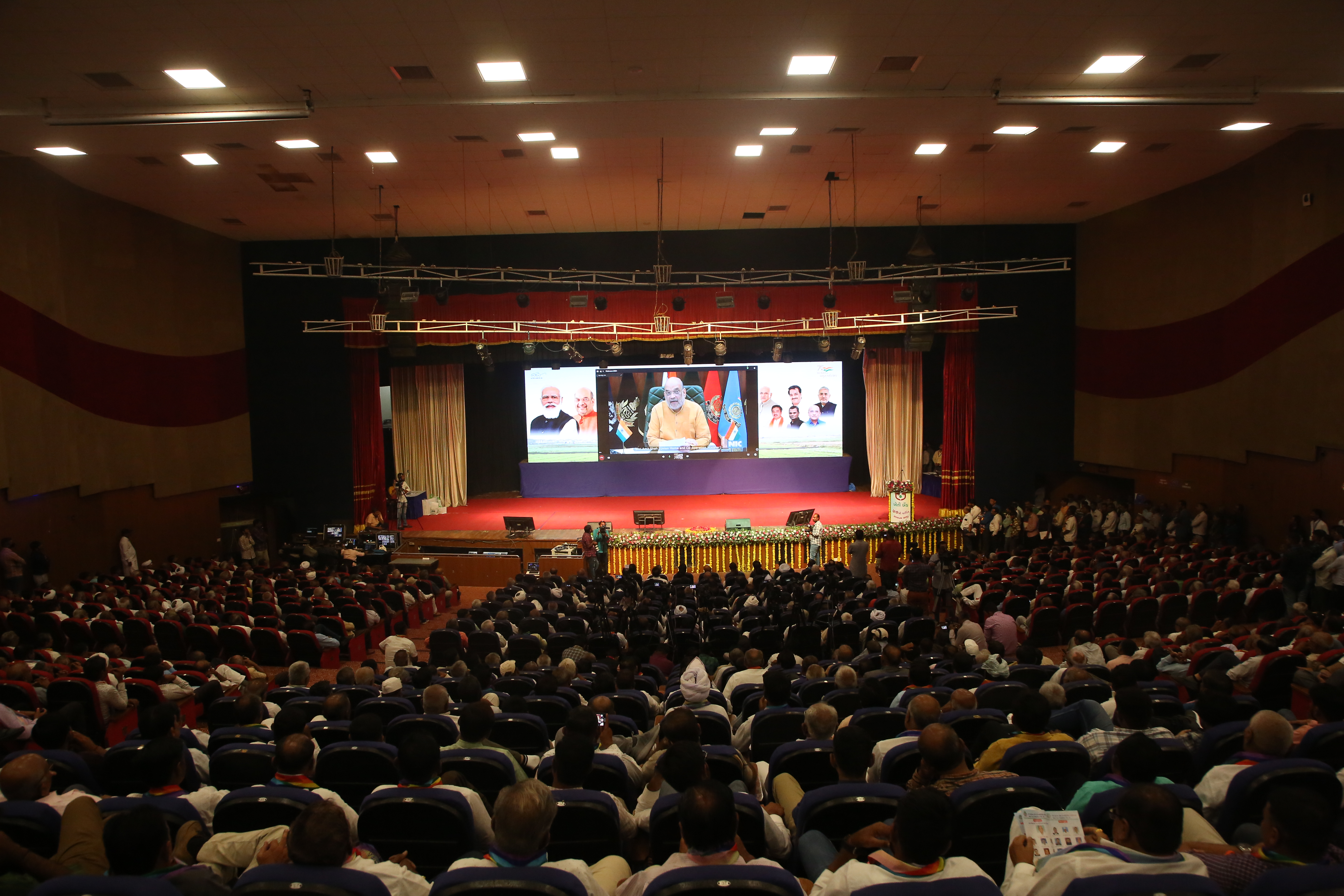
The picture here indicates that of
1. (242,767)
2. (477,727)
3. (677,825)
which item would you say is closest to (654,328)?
(477,727)

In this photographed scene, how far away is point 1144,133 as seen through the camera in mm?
12766

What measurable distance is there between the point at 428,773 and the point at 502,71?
8.06 meters

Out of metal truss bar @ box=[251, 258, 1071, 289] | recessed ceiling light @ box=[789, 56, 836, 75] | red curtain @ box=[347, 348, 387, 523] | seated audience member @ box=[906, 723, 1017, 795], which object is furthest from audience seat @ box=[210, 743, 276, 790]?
red curtain @ box=[347, 348, 387, 523]

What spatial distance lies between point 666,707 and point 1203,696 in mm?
3623

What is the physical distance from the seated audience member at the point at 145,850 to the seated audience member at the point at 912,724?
3.05 metres

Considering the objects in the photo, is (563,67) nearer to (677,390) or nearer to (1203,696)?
(1203,696)

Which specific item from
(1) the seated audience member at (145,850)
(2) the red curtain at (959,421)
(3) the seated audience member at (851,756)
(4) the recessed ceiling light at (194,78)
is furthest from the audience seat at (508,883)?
(2) the red curtain at (959,421)

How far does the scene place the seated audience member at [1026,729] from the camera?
4.41m

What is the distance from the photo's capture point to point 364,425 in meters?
21.3

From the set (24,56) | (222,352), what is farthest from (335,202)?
(24,56)

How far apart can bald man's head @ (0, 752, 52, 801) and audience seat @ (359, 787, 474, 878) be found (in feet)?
5.03

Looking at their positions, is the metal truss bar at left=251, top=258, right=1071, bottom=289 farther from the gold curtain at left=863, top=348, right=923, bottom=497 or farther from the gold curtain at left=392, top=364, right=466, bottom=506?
the gold curtain at left=392, top=364, right=466, bottom=506

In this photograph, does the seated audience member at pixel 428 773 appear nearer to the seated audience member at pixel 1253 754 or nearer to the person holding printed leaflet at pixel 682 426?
the seated audience member at pixel 1253 754

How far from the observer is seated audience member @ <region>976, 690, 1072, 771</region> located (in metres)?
4.41
